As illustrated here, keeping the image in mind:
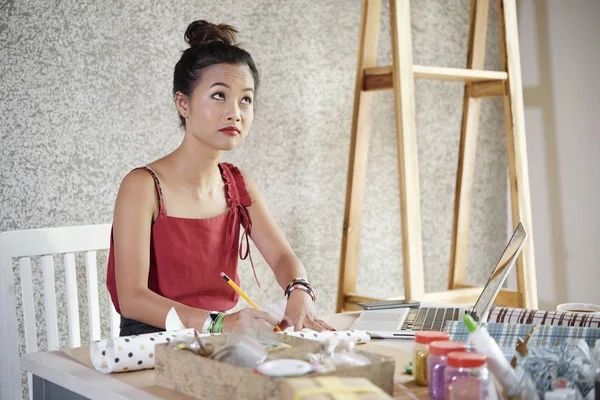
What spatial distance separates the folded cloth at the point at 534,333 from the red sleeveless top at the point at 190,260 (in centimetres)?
82

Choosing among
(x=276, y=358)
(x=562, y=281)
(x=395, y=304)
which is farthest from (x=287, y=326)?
(x=562, y=281)

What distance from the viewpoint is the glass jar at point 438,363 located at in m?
1.00

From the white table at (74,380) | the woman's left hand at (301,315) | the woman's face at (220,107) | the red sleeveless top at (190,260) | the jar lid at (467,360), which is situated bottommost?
the white table at (74,380)

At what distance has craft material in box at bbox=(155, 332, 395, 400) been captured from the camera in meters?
0.92

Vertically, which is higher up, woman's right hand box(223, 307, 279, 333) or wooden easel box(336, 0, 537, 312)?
wooden easel box(336, 0, 537, 312)

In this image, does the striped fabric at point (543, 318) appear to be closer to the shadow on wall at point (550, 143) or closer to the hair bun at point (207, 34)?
the hair bun at point (207, 34)

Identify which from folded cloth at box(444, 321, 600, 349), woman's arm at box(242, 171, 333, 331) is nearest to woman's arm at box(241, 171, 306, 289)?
woman's arm at box(242, 171, 333, 331)

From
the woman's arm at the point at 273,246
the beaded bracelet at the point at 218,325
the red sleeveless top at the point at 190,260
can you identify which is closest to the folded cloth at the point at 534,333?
the beaded bracelet at the point at 218,325

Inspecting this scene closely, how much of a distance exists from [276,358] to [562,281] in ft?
8.53

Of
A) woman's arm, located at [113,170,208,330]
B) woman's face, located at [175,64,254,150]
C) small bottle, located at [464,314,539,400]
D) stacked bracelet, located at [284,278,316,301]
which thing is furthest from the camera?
woman's face, located at [175,64,254,150]

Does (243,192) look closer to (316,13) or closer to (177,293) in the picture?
(177,293)

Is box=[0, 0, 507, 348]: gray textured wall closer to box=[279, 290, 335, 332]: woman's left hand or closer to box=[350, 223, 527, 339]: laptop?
box=[279, 290, 335, 332]: woman's left hand

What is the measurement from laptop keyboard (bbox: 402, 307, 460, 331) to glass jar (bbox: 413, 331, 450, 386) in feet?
1.04

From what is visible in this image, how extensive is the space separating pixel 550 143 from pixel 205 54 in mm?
1892
